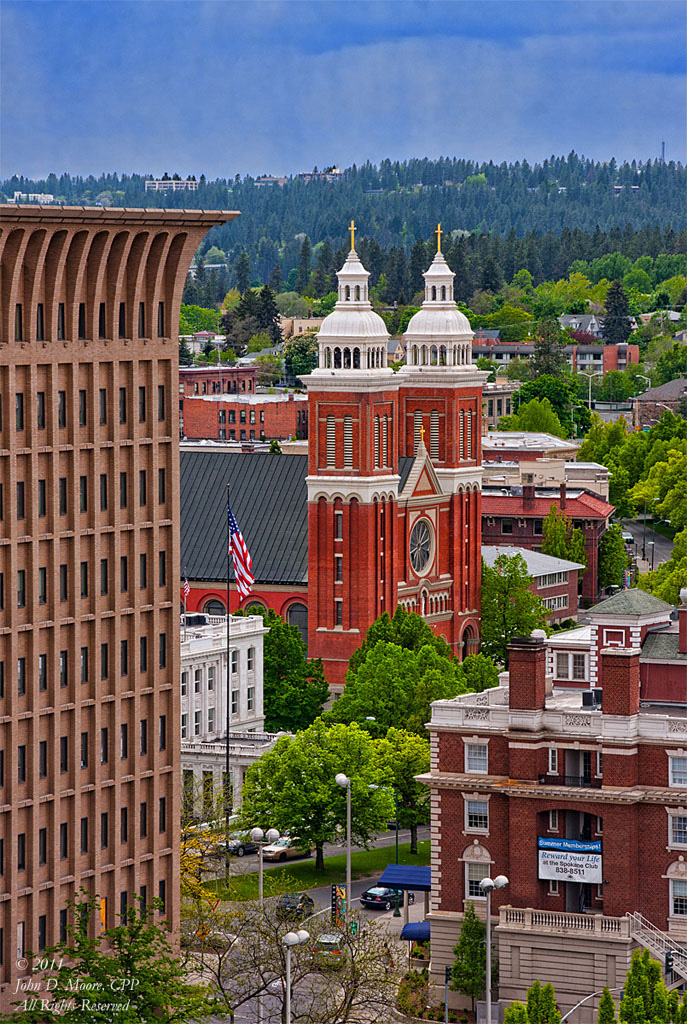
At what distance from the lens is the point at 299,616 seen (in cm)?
16012

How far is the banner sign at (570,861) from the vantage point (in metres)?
93.4

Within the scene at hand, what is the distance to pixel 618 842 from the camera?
9319cm

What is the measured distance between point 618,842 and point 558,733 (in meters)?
4.45

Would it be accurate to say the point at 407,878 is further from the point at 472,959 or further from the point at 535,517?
the point at 535,517

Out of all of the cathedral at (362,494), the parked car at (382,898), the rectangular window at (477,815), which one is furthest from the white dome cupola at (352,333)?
the rectangular window at (477,815)

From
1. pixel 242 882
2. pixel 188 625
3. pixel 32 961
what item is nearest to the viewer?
pixel 32 961

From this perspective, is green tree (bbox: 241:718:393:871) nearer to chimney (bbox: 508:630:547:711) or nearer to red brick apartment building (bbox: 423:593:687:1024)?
red brick apartment building (bbox: 423:593:687:1024)

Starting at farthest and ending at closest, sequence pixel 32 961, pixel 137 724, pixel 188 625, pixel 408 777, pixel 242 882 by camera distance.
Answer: pixel 188 625 < pixel 408 777 < pixel 242 882 < pixel 137 724 < pixel 32 961

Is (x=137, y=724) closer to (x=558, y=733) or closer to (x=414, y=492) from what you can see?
(x=558, y=733)

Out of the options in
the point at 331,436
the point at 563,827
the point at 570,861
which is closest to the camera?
the point at 570,861

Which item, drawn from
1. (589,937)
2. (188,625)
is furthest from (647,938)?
(188,625)

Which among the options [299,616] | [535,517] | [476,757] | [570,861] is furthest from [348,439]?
[570,861]

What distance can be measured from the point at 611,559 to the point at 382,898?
282 ft

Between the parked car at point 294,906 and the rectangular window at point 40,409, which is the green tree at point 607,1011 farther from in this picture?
the rectangular window at point 40,409
